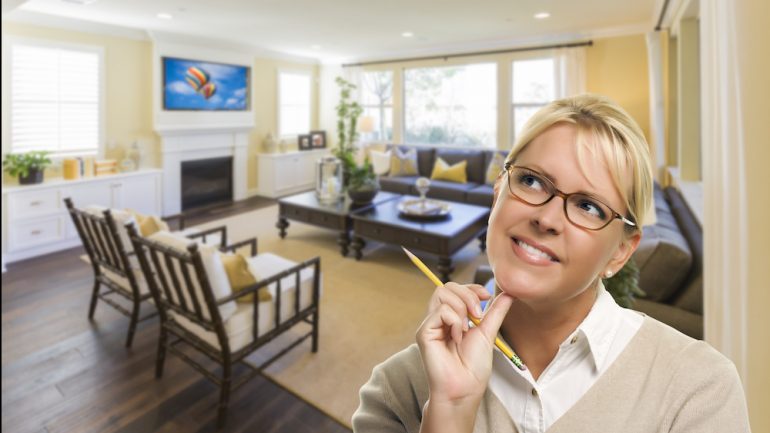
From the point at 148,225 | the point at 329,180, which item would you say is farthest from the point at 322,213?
the point at 148,225

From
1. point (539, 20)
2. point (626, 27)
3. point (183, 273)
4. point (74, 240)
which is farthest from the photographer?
point (626, 27)

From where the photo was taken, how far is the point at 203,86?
5.52 metres

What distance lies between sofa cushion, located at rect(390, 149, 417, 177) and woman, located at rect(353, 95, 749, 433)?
5531 mm

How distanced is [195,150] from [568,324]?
5879mm

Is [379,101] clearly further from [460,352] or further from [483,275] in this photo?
[460,352]

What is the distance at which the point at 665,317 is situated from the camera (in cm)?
153

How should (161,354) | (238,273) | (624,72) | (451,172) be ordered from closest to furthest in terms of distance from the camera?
(238,273)
(161,354)
(624,72)
(451,172)

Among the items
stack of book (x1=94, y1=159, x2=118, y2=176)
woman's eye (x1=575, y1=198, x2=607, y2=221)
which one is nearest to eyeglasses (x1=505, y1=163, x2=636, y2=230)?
woman's eye (x1=575, y1=198, x2=607, y2=221)

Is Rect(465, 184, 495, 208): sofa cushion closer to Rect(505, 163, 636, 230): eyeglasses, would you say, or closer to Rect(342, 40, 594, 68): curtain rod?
Rect(342, 40, 594, 68): curtain rod

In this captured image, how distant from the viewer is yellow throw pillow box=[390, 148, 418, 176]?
599 centimetres

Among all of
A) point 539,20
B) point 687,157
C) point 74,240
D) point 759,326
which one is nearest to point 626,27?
point 539,20

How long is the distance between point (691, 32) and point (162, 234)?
406 centimetres

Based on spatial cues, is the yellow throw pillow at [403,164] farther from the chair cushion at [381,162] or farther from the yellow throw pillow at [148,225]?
the yellow throw pillow at [148,225]

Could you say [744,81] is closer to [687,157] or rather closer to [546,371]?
[546,371]
